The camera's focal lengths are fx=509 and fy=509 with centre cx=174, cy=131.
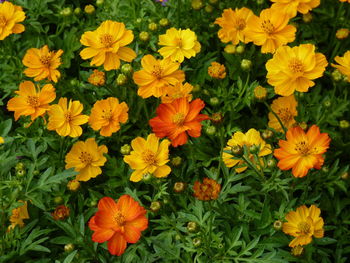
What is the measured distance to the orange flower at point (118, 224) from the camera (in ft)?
4.52

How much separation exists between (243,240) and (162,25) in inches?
37.9

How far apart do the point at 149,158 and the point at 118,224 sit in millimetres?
328

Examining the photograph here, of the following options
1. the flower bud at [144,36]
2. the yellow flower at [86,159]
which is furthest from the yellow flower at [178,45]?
the yellow flower at [86,159]

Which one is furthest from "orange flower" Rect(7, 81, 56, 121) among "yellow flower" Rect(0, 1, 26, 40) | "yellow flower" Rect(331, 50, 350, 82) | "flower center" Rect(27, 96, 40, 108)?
"yellow flower" Rect(331, 50, 350, 82)

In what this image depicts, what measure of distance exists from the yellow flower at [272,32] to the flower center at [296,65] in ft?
0.55

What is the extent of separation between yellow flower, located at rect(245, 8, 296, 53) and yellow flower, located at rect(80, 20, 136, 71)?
46cm

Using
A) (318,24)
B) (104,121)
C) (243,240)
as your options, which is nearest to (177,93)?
(104,121)

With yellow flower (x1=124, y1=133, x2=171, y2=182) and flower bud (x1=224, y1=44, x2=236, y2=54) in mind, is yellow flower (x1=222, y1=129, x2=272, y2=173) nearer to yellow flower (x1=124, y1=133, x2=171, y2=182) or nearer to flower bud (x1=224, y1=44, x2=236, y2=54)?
yellow flower (x1=124, y1=133, x2=171, y2=182)

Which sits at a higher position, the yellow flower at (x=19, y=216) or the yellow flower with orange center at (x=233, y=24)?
the yellow flower with orange center at (x=233, y=24)

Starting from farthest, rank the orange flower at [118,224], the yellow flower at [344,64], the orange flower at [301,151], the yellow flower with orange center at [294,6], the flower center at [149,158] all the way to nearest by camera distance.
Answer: the yellow flower with orange center at [294,6], the yellow flower at [344,64], the flower center at [149,158], the orange flower at [301,151], the orange flower at [118,224]

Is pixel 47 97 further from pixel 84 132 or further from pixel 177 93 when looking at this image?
pixel 177 93

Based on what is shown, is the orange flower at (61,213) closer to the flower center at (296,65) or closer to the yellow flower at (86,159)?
the yellow flower at (86,159)

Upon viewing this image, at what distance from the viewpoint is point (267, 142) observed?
168cm

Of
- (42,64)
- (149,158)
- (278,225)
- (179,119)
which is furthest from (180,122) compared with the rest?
(42,64)
